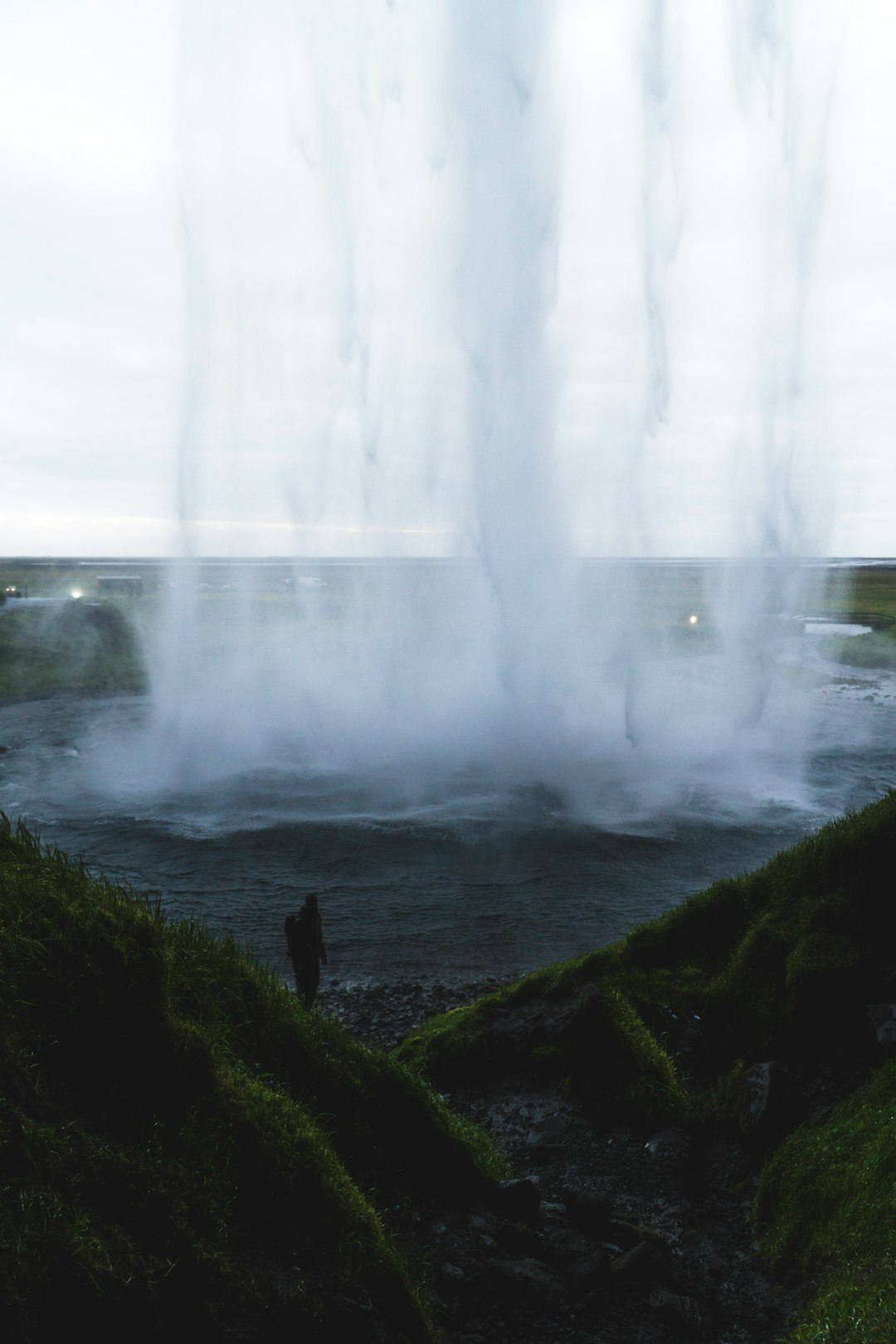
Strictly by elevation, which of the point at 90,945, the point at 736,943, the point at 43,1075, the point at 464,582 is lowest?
the point at 736,943

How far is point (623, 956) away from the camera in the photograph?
14516mm

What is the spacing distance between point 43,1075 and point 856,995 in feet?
30.3

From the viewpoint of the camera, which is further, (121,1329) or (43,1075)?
(43,1075)

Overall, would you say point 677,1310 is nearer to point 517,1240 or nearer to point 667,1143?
point 517,1240

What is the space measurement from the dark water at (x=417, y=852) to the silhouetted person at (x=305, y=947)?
161 inches

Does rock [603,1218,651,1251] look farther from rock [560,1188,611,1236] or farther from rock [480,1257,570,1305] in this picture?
rock [480,1257,570,1305]

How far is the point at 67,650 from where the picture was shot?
68.2 meters

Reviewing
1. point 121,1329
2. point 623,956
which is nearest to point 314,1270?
point 121,1329

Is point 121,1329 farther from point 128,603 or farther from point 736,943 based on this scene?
point 128,603

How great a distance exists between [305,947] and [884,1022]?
7.97 meters

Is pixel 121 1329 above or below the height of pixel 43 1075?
below

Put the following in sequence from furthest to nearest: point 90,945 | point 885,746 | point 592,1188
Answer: point 885,746 → point 592,1188 → point 90,945

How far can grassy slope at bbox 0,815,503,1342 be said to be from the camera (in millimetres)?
5930

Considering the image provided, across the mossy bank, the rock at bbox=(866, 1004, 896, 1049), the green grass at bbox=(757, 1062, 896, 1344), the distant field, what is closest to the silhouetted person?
the mossy bank
